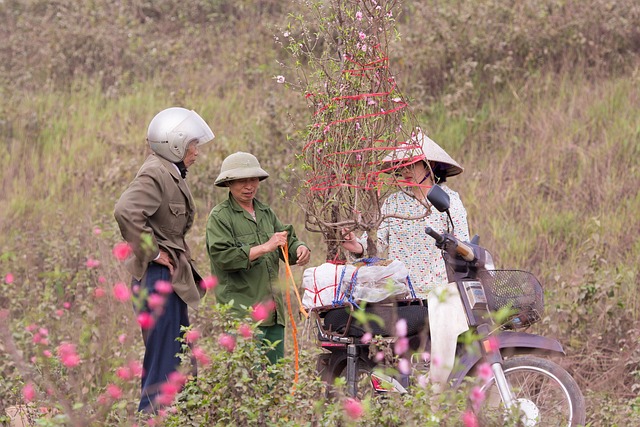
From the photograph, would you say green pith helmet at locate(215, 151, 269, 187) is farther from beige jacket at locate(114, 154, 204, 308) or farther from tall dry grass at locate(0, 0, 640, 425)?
tall dry grass at locate(0, 0, 640, 425)

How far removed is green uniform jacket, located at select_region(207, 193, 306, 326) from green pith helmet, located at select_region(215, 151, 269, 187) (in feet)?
0.59

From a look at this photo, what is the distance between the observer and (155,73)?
41.0ft

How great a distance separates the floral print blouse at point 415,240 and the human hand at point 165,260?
1.13m

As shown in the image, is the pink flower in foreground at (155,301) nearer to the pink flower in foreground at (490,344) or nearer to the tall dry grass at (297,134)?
the tall dry grass at (297,134)

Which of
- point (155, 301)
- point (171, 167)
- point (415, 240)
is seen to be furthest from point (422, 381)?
point (171, 167)

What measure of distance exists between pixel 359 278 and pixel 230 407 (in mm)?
967

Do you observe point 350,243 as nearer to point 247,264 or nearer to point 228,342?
point 247,264

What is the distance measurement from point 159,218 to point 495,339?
1.93m

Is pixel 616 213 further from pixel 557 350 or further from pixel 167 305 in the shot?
pixel 167 305

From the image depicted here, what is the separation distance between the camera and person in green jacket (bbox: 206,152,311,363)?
17.4 ft

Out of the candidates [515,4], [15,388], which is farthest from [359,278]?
[515,4]

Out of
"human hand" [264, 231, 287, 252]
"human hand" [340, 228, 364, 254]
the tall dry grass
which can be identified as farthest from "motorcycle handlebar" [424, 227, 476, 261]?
the tall dry grass

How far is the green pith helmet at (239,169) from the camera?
5332 mm

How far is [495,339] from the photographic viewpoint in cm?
441
